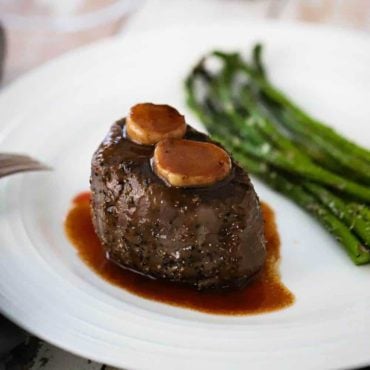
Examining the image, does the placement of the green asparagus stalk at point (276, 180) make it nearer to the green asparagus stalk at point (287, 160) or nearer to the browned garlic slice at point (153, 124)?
the green asparagus stalk at point (287, 160)

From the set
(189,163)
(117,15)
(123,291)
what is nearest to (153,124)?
(189,163)

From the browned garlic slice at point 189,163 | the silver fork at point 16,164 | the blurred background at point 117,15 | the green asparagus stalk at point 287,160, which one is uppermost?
the browned garlic slice at point 189,163

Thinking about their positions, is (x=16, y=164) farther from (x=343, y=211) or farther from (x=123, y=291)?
(x=343, y=211)

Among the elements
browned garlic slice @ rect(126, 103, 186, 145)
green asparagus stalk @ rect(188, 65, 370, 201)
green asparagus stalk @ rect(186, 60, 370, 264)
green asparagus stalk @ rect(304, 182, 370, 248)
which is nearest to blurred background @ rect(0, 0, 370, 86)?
green asparagus stalk @ rect(186, 60, 370, 264)

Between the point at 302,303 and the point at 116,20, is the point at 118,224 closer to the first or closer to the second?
the point at 302,303

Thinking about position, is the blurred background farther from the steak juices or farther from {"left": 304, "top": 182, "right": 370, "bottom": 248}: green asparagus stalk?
{"left": 304, "top": 182, "right": 370, "bottom": 248}: green asparagus stalk

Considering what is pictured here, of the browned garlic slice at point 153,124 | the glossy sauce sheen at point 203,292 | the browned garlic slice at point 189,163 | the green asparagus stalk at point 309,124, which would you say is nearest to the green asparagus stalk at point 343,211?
the green asparagus stalk at point 309,124
